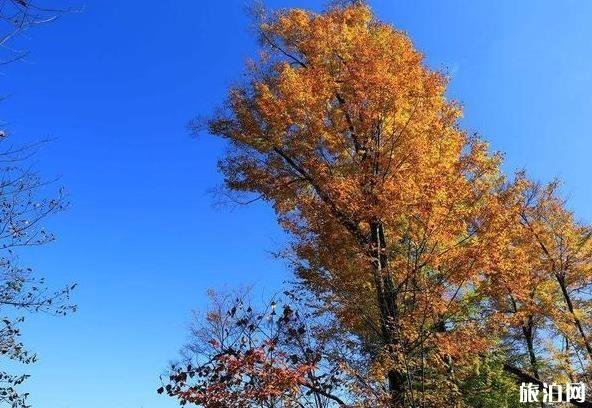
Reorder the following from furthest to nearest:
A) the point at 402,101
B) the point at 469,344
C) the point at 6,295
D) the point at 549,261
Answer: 1. the point at 549,261
2. the point at 402,101
3. the point at 469,344
4. the point at 6,295

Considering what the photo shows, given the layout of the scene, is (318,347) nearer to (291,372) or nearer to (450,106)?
(291,372)

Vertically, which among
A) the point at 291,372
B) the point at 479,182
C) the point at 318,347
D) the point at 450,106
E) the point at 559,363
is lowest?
the point at 291,372

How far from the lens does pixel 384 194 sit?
349 inches

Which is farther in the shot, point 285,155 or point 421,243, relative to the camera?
point 285,155

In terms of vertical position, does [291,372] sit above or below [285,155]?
below

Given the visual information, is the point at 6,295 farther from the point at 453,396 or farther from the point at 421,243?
the point at 453,396

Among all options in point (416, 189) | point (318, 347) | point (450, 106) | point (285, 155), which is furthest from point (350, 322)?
point (450, 106)

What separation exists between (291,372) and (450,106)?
678 centimetres

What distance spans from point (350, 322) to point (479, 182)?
4477mm

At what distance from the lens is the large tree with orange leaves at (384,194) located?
8.30 metres

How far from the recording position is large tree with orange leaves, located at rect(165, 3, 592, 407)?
27.2 ft

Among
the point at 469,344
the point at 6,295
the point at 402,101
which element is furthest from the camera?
the point at 402,101

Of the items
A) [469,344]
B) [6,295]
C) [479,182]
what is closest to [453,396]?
[469,344]

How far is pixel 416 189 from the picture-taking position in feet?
28.7
